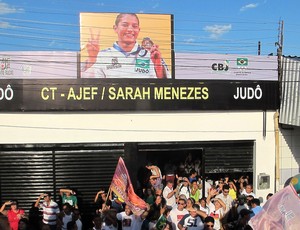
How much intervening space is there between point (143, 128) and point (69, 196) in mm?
2873

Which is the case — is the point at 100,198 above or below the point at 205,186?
below

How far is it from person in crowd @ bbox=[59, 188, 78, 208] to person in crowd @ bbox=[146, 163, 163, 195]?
7.44 ft

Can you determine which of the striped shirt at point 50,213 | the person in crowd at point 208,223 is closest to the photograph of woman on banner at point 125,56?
the striped shirt at point 50,213

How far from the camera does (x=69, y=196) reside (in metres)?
10.9

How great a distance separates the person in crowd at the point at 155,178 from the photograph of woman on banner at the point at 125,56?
2801 millimetres

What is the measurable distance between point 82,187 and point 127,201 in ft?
12.0

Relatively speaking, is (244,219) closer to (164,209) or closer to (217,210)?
(217,210)

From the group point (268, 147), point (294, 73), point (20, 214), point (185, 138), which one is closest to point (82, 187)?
point (20, 214)

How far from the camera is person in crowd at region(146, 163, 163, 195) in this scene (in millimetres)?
11570

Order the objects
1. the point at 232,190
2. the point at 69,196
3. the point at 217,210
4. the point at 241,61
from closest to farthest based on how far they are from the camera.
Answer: the point at 217,210
the point at 69,196
the point at 232,190
the point at 241,61

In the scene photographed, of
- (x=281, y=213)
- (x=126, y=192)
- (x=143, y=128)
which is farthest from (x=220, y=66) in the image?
(x=281, y=213)

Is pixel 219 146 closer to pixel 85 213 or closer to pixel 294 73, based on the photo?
pixel 294 73

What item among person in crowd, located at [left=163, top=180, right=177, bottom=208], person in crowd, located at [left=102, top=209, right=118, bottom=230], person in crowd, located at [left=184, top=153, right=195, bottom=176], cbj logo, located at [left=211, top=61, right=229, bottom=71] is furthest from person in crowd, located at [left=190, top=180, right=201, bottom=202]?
cbj logo, located at [left=211, top=61, right=229, bottom=71]

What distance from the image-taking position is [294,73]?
11.9 meters
